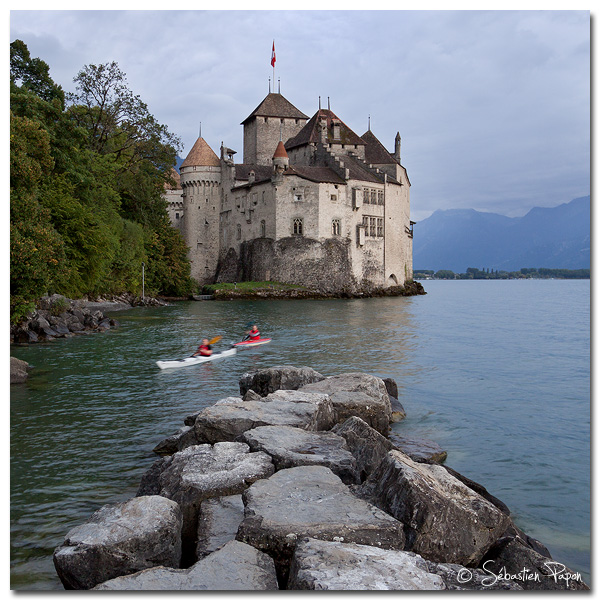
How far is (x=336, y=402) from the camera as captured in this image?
10984mm

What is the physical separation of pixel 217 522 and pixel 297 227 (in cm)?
5645

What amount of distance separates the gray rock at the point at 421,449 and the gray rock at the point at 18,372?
34.3 feet

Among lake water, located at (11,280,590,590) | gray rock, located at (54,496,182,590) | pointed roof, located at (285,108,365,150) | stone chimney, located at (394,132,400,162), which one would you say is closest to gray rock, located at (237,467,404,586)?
gray rock, located at (54,496,182,590)

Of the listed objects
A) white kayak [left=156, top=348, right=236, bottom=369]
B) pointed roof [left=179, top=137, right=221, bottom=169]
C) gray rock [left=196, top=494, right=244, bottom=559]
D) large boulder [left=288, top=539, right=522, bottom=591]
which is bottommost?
white kayak [left=156, top=348, right=236, bottom=369]

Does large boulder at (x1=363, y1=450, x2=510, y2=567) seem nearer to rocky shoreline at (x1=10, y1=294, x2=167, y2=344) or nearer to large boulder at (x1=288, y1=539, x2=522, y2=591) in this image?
large boulder at (x1=288, y1=539, x2=522, y2=591)

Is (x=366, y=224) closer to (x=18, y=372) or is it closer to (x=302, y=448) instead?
(x=18, y=372)

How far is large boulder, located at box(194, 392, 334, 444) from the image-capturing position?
8680 millimetres

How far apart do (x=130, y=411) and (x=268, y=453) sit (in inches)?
262

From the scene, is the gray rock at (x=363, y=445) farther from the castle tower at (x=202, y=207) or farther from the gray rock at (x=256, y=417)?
the castle tower at (x=202, y=207)

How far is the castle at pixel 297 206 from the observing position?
200 feet

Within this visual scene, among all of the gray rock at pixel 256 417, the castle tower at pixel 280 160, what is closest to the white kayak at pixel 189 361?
the gray rock at pixel 256 417

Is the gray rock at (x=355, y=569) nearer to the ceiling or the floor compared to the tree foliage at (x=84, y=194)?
nearer to the floor

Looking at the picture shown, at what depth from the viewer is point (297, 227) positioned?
6125cm

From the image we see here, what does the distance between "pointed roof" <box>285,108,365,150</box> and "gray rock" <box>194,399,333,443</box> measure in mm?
57699
